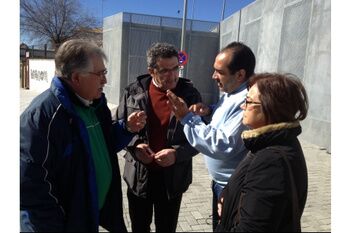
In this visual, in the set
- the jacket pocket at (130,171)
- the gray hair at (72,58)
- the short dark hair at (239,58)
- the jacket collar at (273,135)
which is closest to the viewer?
the jacket collar at (273,135)

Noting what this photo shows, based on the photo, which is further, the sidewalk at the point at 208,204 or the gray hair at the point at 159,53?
the sidewalk at the point at 208,204

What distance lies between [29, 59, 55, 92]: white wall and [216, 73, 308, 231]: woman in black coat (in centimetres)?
1938

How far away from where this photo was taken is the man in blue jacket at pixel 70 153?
167 cm

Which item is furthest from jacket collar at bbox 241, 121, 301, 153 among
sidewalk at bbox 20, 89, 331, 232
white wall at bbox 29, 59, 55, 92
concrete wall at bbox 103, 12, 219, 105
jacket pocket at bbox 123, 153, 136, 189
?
white wall at bbox 29, 59, 55, 92

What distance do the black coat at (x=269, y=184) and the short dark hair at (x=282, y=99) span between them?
0.06 m

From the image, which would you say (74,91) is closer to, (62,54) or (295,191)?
(62,54)

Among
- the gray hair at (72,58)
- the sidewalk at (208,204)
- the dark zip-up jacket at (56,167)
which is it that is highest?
the gray hair at (72,58)

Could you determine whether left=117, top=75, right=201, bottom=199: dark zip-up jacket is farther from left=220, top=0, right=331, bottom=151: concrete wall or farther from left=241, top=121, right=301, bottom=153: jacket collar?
left=220, top=0, right=331, bottom=151: concrete wall

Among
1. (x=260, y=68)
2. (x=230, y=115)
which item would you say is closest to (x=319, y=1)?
(x=260, y=68)

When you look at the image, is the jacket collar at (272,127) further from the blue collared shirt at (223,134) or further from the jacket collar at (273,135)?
the blue collared shirt at (223,134)

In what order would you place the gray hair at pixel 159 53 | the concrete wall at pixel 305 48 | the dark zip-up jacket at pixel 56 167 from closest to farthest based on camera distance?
the dark zip-up jacket at pixel 56 167 → the gray hair at pixel 159 53 → the concrete wall at pixel 305 48

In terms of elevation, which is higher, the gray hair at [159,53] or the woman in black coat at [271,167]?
the gray hair at [159,53]

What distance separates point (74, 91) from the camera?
1939 millimetres

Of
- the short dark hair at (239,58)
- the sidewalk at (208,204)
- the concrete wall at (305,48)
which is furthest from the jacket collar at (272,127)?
the concrete wall at (305,48)
